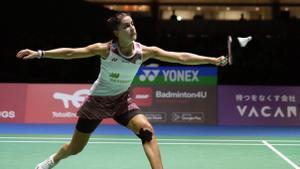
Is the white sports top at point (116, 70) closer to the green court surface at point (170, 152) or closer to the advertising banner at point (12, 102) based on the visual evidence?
the green court surface at point (170, 152)

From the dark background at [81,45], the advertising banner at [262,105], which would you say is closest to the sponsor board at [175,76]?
the advertising banner at [262,105]

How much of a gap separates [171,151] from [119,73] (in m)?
3.42

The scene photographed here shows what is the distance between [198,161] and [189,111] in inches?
180

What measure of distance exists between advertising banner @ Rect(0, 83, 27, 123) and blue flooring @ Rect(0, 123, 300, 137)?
0.26 m

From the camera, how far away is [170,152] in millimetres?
7977

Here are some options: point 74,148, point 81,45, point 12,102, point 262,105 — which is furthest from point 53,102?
point 74,148

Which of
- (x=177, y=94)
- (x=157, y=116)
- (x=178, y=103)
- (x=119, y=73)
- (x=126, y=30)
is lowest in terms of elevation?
(x=157, y=116)

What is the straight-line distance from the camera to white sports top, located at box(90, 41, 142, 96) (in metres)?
4.88

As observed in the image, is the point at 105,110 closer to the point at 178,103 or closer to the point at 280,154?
the point at 280,154

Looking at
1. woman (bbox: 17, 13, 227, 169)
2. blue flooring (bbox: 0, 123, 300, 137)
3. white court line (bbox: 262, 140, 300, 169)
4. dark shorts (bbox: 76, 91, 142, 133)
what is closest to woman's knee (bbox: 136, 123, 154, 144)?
woman (bbox: 17, 13, 227, 169)

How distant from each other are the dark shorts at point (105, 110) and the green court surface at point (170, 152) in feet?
5.53

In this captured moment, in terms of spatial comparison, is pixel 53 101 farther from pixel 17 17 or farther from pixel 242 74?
pixel 242 74

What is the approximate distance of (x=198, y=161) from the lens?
721cm

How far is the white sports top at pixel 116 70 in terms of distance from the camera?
16.0ft
